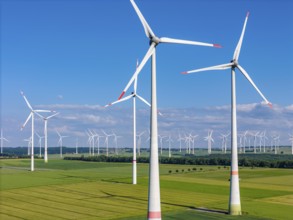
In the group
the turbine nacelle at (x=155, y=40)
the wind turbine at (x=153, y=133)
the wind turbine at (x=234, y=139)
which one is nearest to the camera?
the wind turbine at (x=153, y=133)

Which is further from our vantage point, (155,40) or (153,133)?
(155,40)

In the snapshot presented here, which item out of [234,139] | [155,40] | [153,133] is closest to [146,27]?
[155,40]

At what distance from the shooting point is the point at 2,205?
217 feet

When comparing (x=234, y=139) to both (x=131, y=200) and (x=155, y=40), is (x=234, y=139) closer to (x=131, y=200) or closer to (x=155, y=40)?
(x=131, y=200)

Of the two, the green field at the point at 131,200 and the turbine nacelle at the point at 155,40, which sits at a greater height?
the turbine nacelle at the point at 155,40

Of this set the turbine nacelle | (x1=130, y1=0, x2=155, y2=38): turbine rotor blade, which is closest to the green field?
the turbine nacelle


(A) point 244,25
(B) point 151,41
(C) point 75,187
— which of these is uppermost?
(A) point 244,25

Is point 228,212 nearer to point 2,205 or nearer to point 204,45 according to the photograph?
point 204,45

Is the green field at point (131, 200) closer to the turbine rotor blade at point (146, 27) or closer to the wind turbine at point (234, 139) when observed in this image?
the wind turbine at point (234, 139)

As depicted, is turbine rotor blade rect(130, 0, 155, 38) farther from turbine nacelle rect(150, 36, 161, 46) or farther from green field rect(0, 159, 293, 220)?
green field rect(0, 159, 293, 220)

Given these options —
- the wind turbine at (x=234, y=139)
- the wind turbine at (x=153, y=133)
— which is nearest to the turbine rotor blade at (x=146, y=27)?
the wind turbine at (x=153, y=133)

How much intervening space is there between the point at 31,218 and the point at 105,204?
14.2 metres

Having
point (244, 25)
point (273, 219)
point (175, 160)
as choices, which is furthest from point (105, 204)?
point (175, 160)

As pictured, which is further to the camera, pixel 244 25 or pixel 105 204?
pixel 105 204
